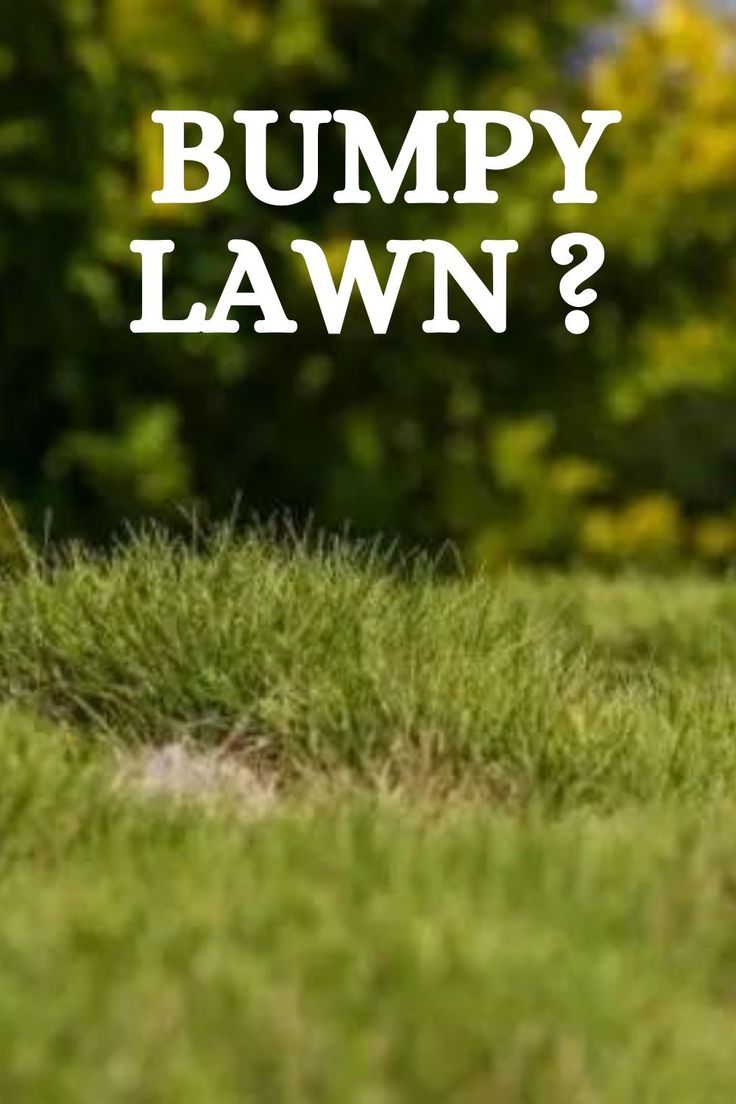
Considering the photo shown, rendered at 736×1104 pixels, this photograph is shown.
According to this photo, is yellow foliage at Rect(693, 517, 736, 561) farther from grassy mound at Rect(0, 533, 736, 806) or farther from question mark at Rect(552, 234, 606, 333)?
grassy mound at Rect(0, 533, 736, 806)

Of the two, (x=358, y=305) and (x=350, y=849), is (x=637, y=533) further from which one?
(x=350, y=849)

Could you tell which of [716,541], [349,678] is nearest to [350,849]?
[349,678]

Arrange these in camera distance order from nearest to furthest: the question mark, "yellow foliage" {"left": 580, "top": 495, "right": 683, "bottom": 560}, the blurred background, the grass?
the grass < the blurred background < the question mark < "yellow foliage" {"left": 580, "top": 495, "right": 683, "bottom": 560}

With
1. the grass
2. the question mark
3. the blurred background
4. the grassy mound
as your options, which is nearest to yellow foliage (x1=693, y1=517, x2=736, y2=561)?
the blurred background

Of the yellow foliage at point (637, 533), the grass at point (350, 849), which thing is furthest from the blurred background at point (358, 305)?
the grass at point (350, 849)

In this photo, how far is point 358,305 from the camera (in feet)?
55.0

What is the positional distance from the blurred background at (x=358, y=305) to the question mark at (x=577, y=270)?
0.08 m

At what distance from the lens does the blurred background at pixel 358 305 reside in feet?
48.8

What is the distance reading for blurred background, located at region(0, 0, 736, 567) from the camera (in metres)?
14.9

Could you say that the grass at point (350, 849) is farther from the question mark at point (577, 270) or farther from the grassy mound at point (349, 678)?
the question mark at point (577, 270)

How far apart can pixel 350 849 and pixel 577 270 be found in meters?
12.2

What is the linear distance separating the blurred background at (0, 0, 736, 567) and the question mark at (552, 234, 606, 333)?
83mm

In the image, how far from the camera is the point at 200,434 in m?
16.3

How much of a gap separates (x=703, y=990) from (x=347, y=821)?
2.61 ft
